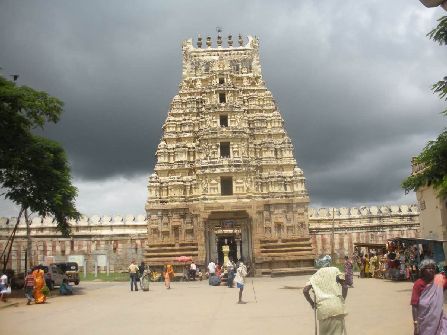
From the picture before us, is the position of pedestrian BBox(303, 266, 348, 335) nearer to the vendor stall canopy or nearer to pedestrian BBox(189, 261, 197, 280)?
the vendor stall canopy

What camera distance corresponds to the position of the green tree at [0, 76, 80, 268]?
2336 cm

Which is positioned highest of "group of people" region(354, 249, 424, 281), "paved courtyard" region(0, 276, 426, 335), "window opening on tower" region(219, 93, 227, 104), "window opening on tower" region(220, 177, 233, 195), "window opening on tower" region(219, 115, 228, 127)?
"window opening on tower" region(219, 93, 227, 104)

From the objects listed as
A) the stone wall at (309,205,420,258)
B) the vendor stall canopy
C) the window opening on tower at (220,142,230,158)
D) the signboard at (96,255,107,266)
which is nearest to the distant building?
the vendor stall canopy

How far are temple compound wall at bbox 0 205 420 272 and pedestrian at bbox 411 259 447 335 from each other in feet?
138

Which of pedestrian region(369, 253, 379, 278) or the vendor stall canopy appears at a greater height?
the vendor stall canopy

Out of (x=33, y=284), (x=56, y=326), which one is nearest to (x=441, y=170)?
(x=56, y=326)

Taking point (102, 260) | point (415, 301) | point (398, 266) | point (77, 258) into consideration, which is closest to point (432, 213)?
point (398, 266)

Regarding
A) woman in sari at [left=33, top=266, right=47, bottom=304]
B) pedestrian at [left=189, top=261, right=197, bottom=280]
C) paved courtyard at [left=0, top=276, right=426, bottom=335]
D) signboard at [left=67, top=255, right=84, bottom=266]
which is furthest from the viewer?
signboard at [left=67, top=255, right=84, bottom=266]

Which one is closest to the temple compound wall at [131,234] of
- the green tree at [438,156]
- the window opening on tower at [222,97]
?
the window opening on tower at [222,97]

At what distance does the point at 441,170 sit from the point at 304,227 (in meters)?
22.4

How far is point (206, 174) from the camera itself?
126 ft

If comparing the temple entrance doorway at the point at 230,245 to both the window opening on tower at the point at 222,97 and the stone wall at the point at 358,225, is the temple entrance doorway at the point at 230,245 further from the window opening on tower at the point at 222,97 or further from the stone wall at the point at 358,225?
the window opening on tower at the point at 222,97

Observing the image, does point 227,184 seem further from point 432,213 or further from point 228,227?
point 432,213

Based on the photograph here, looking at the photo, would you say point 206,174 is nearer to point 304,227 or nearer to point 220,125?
point 220,125
